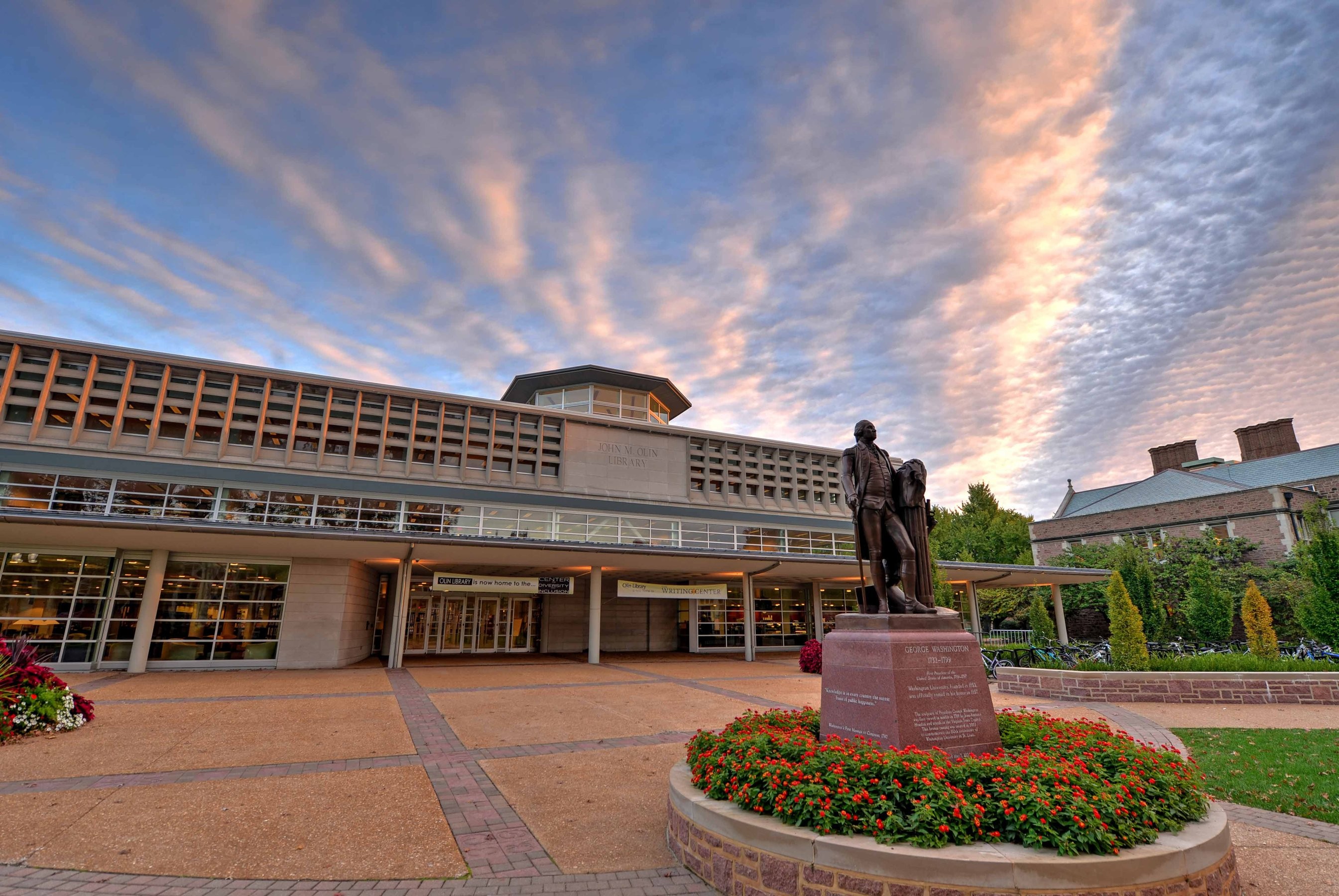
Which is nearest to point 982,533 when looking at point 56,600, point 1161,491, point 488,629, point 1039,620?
point 1161,491

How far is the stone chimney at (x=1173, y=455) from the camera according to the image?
4725cm

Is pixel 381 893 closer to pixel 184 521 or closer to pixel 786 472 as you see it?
pixel 184 521

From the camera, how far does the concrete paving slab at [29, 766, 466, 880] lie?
4.45m

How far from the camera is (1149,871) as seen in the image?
353 centimetres

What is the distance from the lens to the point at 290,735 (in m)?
8.86

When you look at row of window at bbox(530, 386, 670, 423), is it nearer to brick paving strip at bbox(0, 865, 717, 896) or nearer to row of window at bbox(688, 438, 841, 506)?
row of window at bbox(688, 438, 841, 506)

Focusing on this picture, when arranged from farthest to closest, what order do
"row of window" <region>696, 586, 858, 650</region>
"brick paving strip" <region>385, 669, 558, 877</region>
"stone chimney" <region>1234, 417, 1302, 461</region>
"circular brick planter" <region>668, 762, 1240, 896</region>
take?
"stone chimney" <region>1234, 417, 1302, 461</region>, "row of window" <region>696, 586, 858, 650</region>, "brick paving strip" <region>385, 669, 558, 877</region>, "circular brick planter" <region>668, 762, 1240, 896</region>

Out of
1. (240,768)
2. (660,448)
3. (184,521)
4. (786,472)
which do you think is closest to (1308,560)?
(786,472)

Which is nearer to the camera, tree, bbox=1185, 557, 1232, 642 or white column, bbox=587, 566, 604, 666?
white column, bbox=587, 566, 604, 666

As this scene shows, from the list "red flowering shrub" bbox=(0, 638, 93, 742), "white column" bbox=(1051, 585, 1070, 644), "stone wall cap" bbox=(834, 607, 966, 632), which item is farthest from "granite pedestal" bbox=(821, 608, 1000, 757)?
"white column" bbox=(1051, 585, 1070, 644)

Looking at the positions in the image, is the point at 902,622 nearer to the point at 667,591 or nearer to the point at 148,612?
the point at 667,591

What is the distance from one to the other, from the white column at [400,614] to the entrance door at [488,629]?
18.2 feet

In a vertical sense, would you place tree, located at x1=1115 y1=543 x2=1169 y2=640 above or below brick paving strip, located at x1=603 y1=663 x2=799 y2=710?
above

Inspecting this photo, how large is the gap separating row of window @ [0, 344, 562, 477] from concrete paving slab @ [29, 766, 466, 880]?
21124mm
